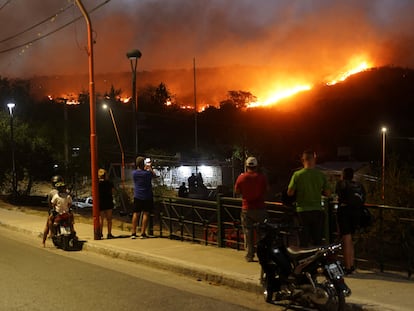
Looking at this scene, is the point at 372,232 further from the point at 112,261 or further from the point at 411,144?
the point at 411,144

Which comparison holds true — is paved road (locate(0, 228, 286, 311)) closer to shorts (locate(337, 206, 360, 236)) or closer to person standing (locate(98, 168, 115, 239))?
shorts (locate(337, 206, 360, 236))

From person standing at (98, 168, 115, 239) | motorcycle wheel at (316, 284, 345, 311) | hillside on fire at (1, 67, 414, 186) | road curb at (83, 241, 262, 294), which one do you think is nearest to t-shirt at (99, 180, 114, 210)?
person standing at (98, 168, 115, 239)

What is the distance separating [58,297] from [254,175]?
3460 mm

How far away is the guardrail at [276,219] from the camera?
8164 mm

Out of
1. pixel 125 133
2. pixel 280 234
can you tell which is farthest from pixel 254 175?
pixel 125 133

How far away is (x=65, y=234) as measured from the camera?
12.0 m

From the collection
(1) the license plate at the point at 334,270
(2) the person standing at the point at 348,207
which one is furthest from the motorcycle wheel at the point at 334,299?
(2) the person standing at the point at 348,207

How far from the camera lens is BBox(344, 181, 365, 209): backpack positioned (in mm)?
7352

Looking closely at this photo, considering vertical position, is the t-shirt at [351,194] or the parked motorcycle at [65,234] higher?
the t-shirt at [351,194]

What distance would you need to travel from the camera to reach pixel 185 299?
7379 millimetres

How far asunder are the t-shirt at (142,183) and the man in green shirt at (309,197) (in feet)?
15.2

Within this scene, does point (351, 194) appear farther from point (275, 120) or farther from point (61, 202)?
point (275, 120)

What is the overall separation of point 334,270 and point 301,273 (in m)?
0.50

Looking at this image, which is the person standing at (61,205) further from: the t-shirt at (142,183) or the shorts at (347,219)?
the shorts at (347,219)
